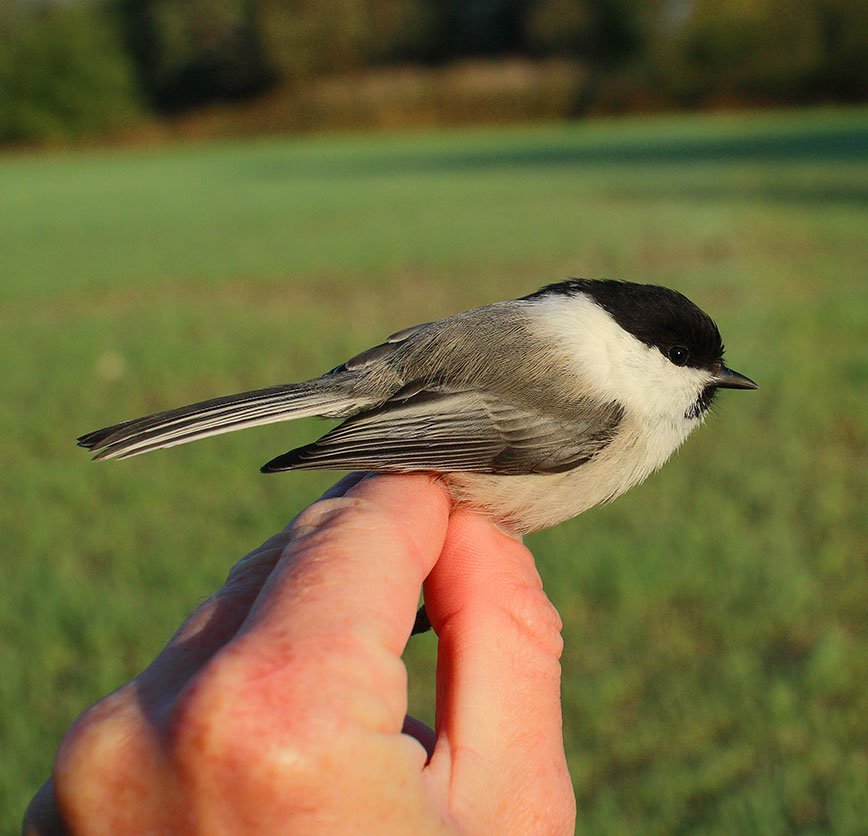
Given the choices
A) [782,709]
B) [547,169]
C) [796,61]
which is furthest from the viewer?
[796,61]

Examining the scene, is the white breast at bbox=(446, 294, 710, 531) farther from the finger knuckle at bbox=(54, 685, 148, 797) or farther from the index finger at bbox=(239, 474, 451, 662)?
the finger knuckle at bbox=(54, 685, 148, 797)

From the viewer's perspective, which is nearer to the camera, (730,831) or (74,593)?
(730,831)

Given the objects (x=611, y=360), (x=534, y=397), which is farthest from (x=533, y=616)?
(x=611, y=360)

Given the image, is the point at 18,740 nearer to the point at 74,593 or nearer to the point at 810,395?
the point at 74,593

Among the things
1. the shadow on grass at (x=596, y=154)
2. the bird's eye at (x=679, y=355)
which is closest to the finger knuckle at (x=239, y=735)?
the bird's eye at (x=679, y=355)

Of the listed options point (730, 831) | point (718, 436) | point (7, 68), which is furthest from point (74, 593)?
point (7, 68)

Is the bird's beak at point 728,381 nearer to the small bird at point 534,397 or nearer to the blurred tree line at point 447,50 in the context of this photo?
the small bird at point 534,397
